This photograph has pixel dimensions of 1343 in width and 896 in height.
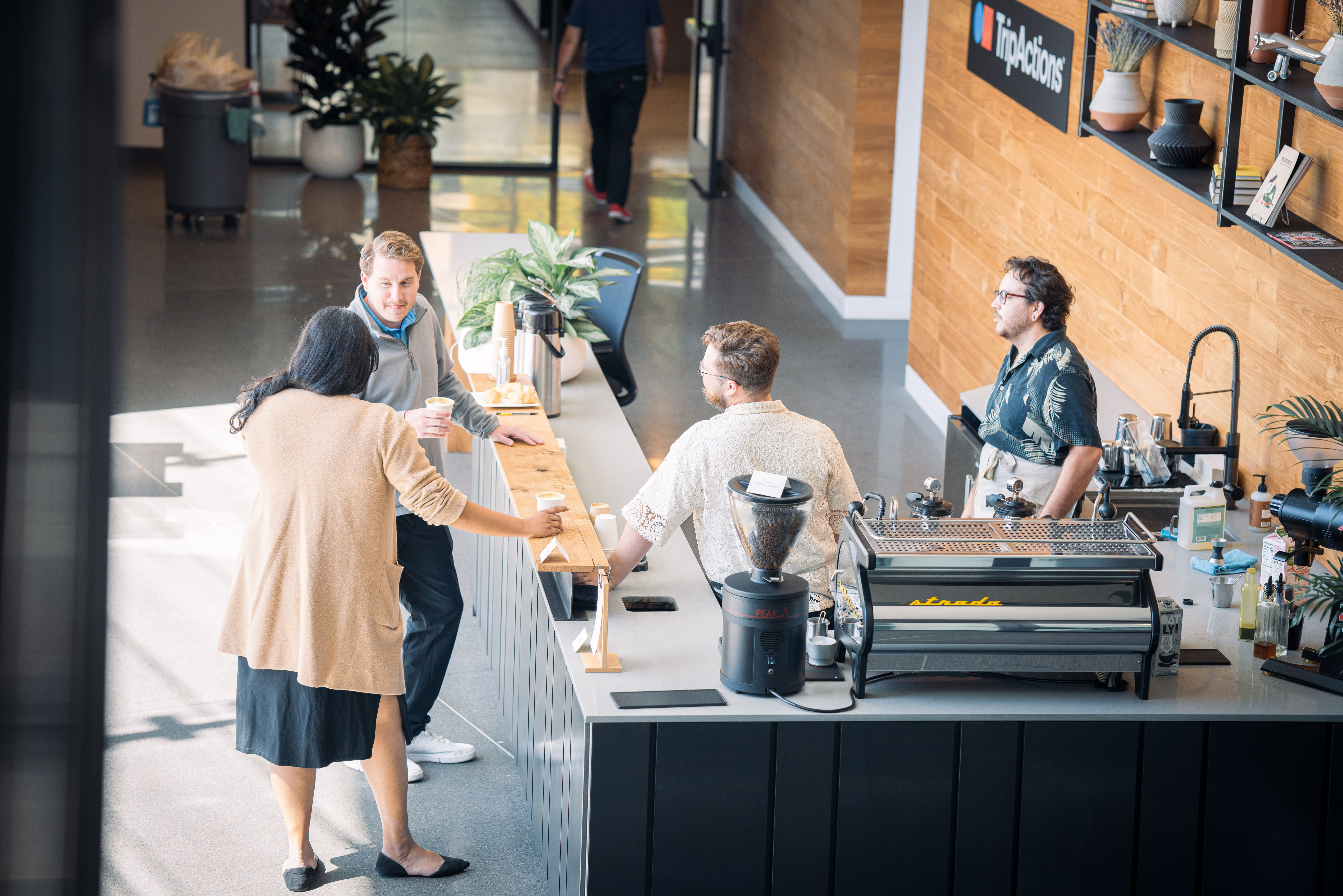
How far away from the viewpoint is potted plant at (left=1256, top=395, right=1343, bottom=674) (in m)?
3.02

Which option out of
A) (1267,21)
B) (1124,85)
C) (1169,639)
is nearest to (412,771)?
(1169,639)

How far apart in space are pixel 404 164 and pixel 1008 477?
28.7 ft

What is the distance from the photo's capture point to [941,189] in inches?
287

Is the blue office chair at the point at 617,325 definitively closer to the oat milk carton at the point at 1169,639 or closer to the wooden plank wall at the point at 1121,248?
the wooden plank wall at the point at 1121,248

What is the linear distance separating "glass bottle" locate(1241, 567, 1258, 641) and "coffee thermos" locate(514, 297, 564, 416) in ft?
7.01

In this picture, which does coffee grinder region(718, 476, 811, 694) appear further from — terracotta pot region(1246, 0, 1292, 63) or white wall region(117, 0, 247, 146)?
white wall region(117, 0, 247, 146)

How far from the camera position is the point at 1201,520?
12.6 ft

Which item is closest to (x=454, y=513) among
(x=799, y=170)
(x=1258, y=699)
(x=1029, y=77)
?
(x=1258, y=699)

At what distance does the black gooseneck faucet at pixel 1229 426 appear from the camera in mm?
4164

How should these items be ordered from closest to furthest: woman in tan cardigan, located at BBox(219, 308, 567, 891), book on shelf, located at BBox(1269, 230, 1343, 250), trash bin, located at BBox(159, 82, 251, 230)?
woman in tan cardigan, located at BBox(219, 308, 567, 891), book on shelf, located at BBox(1269, 230, 1343, 250), trash bin, located at BBox(159, 82, 251, 230)

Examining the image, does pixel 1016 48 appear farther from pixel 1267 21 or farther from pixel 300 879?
pixel 300 879

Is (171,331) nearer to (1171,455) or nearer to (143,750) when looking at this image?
(143,750)

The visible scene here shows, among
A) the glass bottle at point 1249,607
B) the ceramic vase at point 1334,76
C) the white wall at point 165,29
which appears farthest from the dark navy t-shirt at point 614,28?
the glass bottle at point 1249,607

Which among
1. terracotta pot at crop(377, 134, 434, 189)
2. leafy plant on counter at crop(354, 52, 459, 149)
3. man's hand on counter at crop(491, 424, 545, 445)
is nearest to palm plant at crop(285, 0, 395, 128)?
leafy plant on counter at crop(354, 52, 459, 149)
